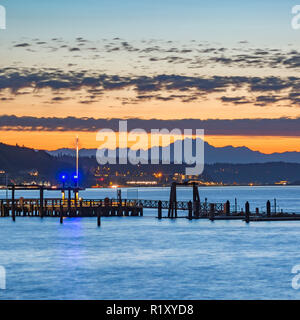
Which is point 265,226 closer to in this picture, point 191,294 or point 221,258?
point 221,258

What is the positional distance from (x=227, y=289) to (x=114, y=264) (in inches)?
487

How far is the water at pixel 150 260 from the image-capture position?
36.8 meters

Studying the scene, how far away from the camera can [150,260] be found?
49.6 m

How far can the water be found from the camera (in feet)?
121

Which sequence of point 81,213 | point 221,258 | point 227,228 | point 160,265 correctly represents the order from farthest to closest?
point 81,213
point 227,228
point 221,258
point 160,265

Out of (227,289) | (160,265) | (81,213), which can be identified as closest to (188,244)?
(160,265)

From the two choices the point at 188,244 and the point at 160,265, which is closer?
the point at 160,265

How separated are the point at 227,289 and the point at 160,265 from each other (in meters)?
10.5

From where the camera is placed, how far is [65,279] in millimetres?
40062

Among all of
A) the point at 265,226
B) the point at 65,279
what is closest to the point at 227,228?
the point at 265,226

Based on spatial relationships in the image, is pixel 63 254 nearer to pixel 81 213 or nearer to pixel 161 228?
pixel 161 228
